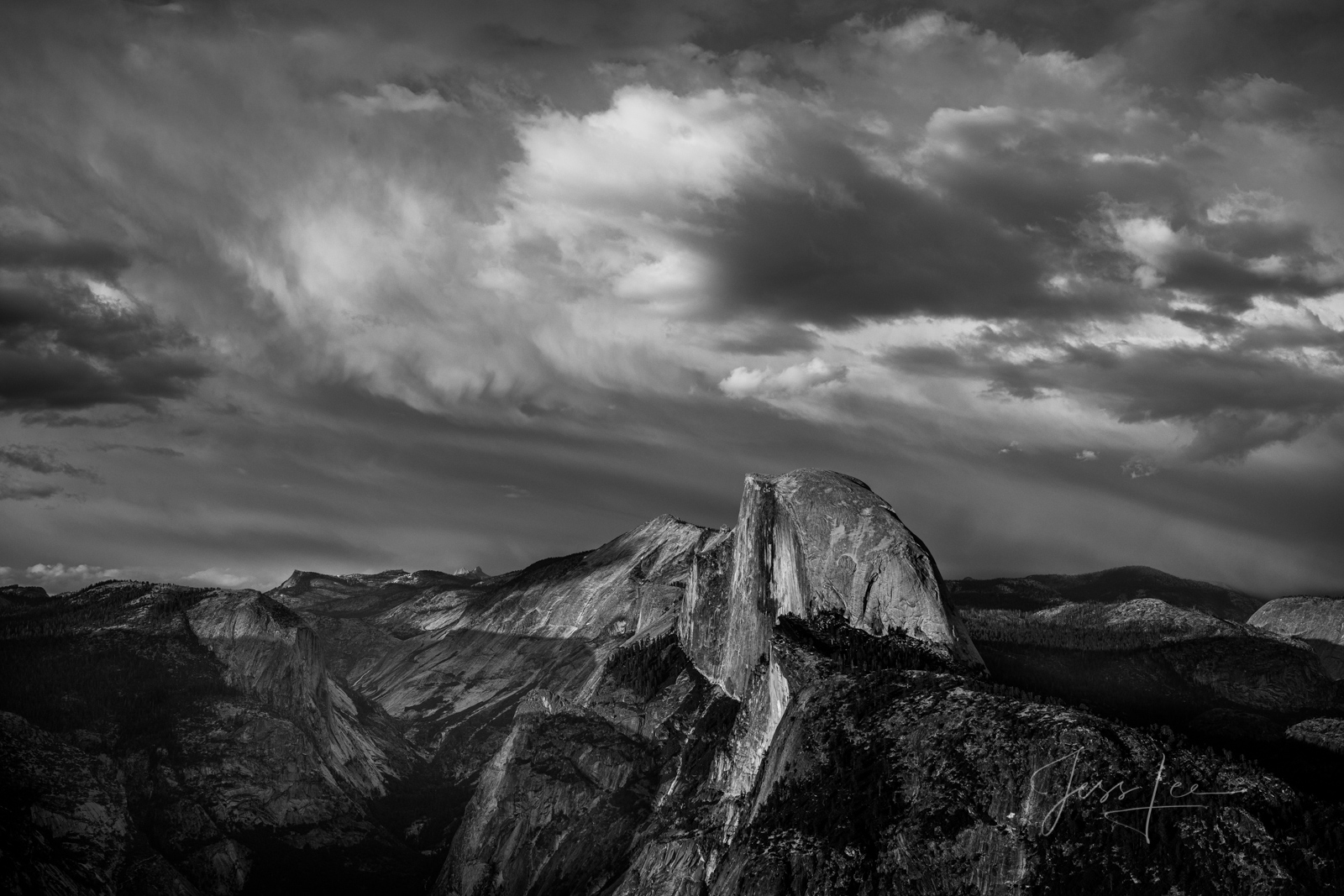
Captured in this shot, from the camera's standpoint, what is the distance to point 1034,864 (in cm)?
19812

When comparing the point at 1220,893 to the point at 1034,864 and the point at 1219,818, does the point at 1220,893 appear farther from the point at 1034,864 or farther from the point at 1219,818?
the point at 1034,864

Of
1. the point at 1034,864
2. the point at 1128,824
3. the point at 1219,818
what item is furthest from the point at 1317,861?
the point at 1034,864

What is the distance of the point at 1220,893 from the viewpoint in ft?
622

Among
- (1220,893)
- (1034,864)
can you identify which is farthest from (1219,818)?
(1034,864)

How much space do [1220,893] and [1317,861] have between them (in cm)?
1700

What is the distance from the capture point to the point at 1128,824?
199250 mm

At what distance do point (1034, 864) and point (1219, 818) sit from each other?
30.3m

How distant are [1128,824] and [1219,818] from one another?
1458cm

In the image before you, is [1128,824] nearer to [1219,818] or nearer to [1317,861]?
[1219,818]

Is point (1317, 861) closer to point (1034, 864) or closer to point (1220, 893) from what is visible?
point (1220, 893)

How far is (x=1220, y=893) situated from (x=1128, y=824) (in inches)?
629

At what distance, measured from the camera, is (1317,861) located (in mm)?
193125

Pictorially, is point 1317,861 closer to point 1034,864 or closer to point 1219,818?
point 1219,818

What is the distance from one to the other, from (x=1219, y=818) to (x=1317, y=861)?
568 inches
